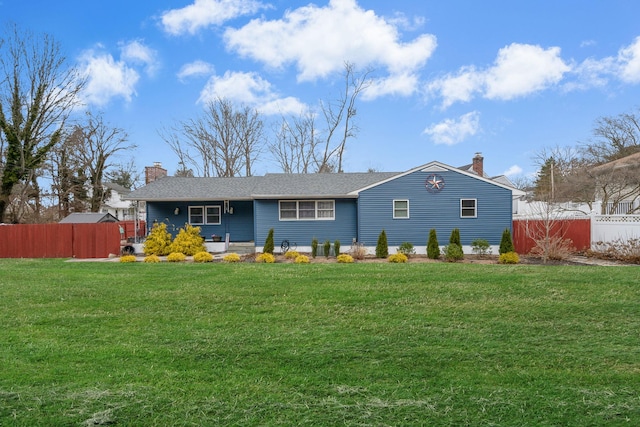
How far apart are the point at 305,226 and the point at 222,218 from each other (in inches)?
174

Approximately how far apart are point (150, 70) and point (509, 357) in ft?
59.3

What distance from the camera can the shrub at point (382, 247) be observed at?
15.2m

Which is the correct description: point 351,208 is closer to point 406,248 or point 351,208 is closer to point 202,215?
point 406,248

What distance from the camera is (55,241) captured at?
51.5 feet

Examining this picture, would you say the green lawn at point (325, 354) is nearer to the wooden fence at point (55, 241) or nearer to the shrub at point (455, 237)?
the shrub at point (455, 237)

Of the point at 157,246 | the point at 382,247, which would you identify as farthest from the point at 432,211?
the point at 157,246

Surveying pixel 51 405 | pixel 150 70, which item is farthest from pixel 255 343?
pixel 150 70

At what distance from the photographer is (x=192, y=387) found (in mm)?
3387

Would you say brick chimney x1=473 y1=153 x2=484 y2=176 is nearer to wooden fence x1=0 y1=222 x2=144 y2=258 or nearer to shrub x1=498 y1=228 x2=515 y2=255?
shrub x1=498 y1=228 x2=515 y2=255

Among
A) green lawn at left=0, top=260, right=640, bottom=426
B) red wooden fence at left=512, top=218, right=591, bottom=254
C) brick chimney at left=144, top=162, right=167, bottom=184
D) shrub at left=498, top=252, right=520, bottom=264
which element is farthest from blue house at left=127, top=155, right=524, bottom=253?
green lawn at left=0, top=260, right=640, bottom=426

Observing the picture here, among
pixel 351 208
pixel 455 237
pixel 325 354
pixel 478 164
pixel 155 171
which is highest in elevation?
pixel 478 164

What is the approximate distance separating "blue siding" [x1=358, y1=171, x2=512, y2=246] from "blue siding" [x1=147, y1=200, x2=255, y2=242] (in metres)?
5.72

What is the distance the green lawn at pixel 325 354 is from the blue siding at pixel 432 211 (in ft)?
28.4

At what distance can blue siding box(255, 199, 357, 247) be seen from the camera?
Result: 17.1 metres
